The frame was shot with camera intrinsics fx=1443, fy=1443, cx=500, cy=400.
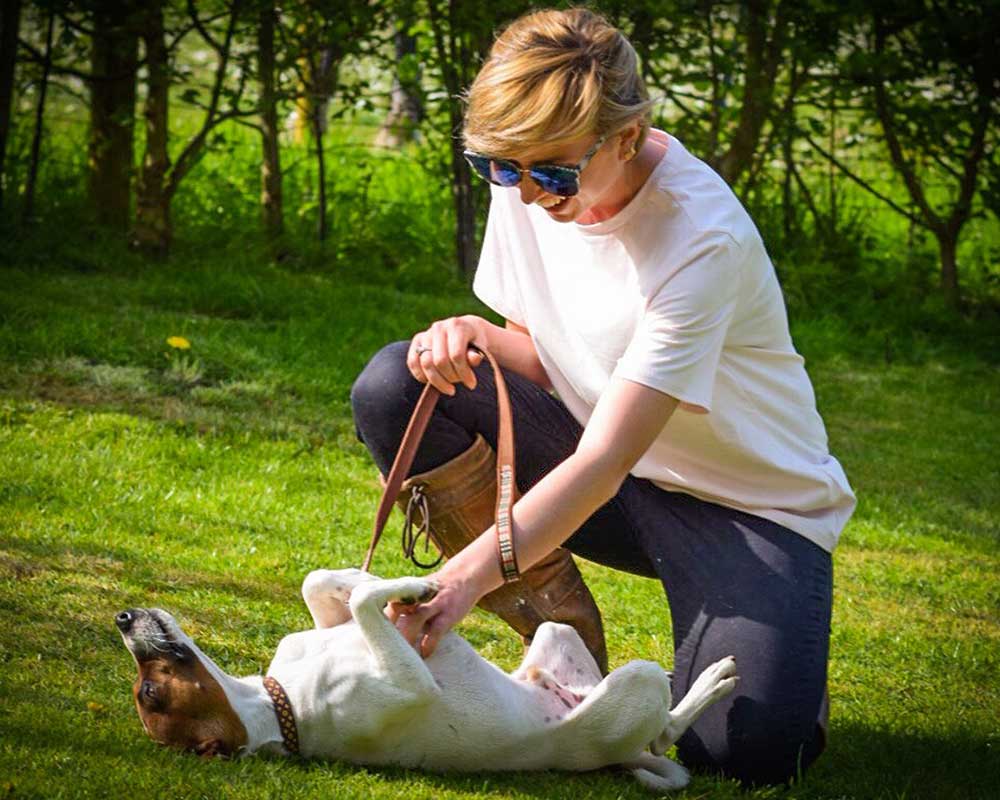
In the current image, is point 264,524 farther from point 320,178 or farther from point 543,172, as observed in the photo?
point 320,178

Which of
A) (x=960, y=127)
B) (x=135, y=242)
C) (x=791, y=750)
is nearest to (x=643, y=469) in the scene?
(x=791, y=750)

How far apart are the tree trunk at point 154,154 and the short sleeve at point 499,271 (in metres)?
3.96

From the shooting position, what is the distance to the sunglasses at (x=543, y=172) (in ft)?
8.62

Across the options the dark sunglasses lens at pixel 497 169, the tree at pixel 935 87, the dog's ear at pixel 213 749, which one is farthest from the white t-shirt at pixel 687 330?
the tree at pixel 935 87

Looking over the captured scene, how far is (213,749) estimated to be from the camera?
2520mm

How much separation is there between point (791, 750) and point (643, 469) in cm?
65

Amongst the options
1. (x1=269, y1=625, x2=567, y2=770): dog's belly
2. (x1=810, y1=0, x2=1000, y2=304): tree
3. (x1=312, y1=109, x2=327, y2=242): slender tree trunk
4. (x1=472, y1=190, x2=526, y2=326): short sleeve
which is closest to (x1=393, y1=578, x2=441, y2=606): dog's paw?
(x1=269, y1=625, x2=567, y2=770): dog's belly

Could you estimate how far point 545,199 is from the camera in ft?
8.90

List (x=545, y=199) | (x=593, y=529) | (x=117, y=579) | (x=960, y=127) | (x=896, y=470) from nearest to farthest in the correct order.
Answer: (x=545, y=199) < (x=593, y=529) < (x=117, y=579) < (x=896, y=470) < (x=960, y=127)

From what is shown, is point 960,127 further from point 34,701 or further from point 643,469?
point 34,701

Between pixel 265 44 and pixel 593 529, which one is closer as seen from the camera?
pixel 593 529

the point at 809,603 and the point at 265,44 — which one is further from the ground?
the point at 265,44

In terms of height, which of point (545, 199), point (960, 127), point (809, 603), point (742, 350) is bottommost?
point (809, 603)

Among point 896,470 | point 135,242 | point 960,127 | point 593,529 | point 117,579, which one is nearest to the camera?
point 593,529
